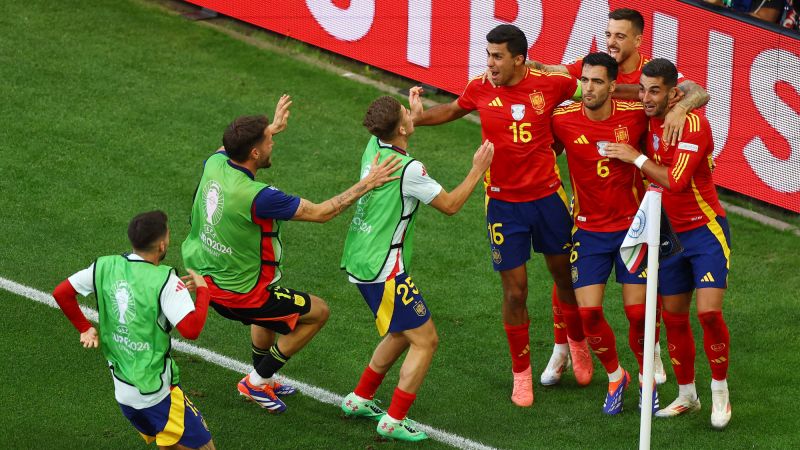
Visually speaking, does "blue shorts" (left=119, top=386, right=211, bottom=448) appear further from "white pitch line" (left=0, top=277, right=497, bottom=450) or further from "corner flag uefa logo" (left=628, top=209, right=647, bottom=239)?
"corner flag uefa logo" (left=628, top=209, right=647, bottom=239)

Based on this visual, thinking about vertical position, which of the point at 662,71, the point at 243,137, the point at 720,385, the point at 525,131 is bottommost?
the point at 720,385

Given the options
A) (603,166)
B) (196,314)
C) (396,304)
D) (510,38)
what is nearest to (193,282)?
(196,314)

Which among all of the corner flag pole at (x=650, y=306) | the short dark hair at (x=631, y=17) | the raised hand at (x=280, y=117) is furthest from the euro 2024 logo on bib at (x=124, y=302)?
the short dark hair at (x=631, y=17)

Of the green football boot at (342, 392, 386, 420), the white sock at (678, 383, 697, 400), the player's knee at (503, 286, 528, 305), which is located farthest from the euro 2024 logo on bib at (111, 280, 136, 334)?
the white sock at (678, 383, 697, 400)

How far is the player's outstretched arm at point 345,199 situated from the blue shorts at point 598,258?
1.57m

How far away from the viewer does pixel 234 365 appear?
30.8 ft

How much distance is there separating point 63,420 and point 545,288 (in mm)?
4327

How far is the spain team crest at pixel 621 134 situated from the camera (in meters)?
8.45

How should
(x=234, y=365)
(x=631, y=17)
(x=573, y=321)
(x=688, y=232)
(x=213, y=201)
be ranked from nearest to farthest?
(x=213, y=201), (x=688, y=232), (x=631, y=17), (x=573, y=321), (x=234, y=365)

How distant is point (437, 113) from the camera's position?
357 inches

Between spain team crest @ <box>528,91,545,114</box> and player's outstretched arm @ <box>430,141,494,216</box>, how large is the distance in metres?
0.76

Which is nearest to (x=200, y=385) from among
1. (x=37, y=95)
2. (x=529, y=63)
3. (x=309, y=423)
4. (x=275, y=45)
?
(x=309, y=423)

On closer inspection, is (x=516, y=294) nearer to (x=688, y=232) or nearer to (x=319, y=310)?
(x=688, y=232)

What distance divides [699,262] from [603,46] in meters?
4.84
